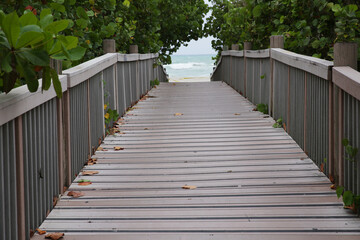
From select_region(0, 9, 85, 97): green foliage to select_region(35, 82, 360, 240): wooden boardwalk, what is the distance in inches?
47.1

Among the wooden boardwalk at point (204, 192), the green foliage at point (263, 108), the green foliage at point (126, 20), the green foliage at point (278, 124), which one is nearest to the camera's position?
the wooden boardwalk at point (204, 192)

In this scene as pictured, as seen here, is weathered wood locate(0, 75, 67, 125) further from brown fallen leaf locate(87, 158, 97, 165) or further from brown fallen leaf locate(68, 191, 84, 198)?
brown fallen leaf locate(87, 158, 97, 165)

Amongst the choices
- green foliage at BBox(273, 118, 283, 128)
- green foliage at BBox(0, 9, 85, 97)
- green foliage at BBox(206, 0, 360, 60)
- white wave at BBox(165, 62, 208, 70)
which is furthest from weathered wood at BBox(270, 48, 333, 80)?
white wave at BBox(165, 62, 208, 70)

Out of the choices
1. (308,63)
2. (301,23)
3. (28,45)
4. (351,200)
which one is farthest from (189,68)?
(28,45)

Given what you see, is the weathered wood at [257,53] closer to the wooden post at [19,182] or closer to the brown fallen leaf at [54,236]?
the brown fallen leaf at [54,236]

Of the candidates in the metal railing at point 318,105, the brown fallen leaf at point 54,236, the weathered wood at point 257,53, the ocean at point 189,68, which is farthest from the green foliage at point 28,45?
the ocean at point 189,68


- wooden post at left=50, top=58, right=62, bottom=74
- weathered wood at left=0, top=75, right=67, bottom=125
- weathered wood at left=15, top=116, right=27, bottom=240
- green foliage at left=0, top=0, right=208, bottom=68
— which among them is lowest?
weathered wood at left=15, top=116, right=27, bottom=240

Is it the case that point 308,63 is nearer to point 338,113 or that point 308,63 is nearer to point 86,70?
point 338,113

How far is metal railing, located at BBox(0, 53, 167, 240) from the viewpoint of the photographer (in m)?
3.07

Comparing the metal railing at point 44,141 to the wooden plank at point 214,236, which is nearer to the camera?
the metal railing at point 44,141

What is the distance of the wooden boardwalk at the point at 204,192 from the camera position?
364 cm

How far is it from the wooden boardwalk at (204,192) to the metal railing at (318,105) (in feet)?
0.61

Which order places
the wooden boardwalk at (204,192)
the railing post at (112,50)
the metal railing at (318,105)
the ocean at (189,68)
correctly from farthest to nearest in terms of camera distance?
the ocean at (189,68) → the railing post at (112,50) → the metal railing at (318,105) → the wooden boardwalk at (204,192)

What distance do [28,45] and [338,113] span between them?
2613 mm
